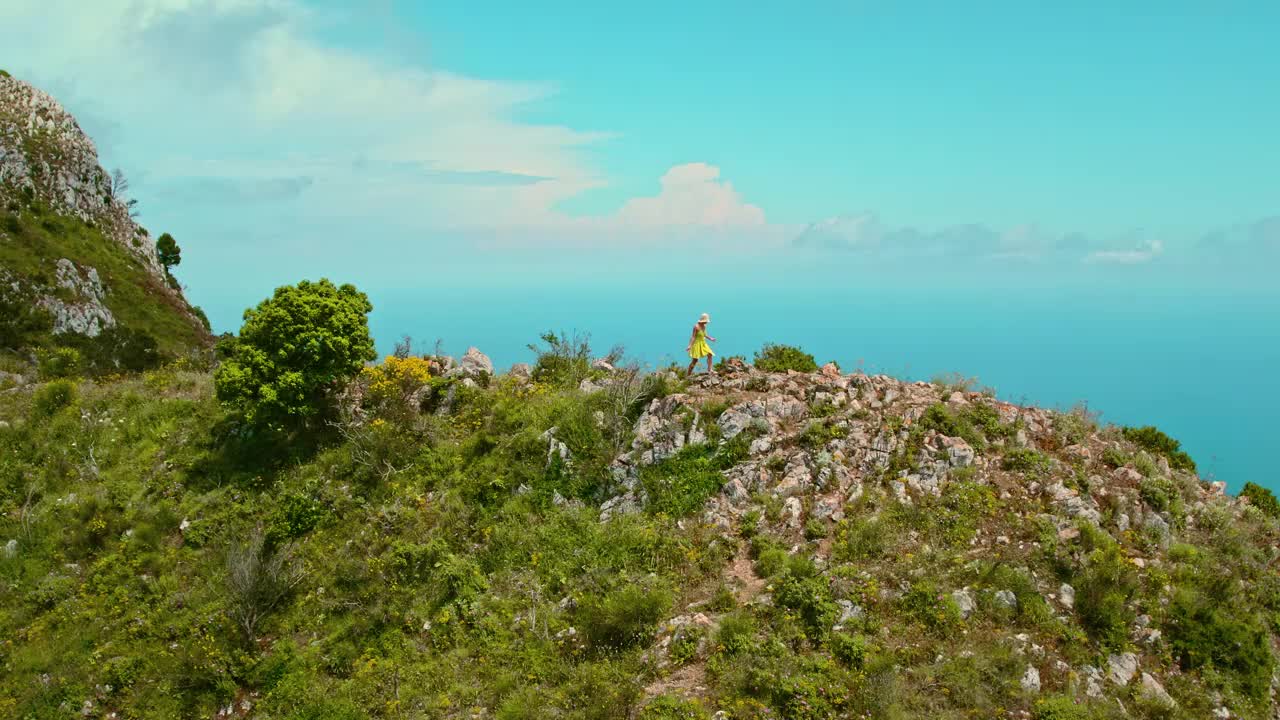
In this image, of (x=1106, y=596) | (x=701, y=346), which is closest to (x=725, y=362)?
(x=701, y=346)

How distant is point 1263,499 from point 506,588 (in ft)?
63.1

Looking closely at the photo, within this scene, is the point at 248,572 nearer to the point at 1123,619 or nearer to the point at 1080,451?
the point at 1123,619

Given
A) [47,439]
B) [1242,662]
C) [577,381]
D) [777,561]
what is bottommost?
[1242,662]

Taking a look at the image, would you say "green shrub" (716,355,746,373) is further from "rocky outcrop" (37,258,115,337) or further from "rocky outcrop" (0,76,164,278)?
"rocky outcrop" (0,76,164,278)

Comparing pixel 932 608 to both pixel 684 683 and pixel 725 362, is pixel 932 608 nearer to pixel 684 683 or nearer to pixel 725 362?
pixel 684 683

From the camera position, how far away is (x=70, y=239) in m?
65.8

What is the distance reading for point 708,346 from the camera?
19.2 metres

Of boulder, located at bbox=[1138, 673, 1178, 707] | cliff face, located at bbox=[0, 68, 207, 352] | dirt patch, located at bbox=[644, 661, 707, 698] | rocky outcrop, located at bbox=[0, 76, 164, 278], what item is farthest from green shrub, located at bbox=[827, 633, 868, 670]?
rocky outcrop, located at bbox=[0, 76, 164, 278]

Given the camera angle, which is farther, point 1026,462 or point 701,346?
point 701,346

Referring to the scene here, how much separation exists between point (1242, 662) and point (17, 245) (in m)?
91.1

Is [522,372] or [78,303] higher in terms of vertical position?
[78,303]

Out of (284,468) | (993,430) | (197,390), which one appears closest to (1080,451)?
(993,430)

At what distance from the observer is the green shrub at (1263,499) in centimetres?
1468

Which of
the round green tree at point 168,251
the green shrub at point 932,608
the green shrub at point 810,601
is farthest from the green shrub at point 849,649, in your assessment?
the round green tree at point 168,251
